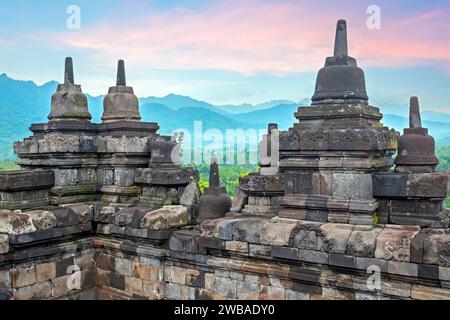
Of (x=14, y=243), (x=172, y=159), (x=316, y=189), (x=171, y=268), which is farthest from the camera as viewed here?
(x=172, y=159)

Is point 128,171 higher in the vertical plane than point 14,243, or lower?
higher

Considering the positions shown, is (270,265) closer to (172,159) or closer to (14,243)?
(172,159)

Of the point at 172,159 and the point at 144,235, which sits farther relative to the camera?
the point at 172,159

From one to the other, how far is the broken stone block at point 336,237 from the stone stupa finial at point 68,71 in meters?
4.86

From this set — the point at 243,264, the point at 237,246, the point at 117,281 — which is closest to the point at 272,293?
the point at 243,264

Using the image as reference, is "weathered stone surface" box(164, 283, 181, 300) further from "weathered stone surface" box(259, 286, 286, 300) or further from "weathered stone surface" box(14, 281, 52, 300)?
"weathered stone surface" box(14, 281, 52, 300)

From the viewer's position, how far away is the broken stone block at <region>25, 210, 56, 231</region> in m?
6.04

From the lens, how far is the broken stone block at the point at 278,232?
16.8ft

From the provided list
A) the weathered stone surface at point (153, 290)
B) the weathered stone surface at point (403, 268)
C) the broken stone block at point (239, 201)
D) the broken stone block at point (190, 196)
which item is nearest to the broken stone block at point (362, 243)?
the weathered stone surface at point (403, 268)

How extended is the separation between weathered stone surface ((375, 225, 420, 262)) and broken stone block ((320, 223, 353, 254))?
0.34m

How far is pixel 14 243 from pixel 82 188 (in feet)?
5.42

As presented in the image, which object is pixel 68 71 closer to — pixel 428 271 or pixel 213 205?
pixel 213 205

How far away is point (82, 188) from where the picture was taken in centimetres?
723
